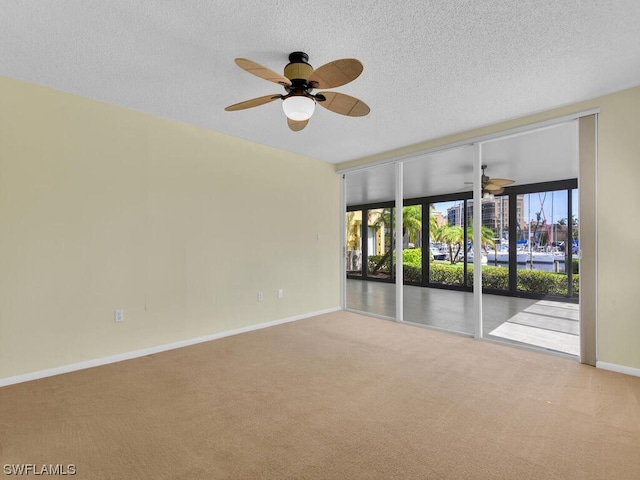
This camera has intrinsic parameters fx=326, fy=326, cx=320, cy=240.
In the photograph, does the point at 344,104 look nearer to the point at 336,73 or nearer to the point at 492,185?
the point at 336,73

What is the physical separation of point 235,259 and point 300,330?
1300 mm

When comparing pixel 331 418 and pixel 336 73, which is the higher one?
pixel 336 73

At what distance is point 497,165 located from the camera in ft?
15.7

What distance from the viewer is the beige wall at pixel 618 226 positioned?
2.96 meters

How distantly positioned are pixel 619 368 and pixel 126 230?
16.3 ft

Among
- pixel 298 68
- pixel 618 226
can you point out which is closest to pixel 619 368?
pixel 618 226

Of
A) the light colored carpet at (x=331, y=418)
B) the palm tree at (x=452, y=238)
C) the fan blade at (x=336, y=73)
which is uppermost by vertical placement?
the fan blade at (x=336, y=73)

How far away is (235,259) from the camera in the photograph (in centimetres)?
432

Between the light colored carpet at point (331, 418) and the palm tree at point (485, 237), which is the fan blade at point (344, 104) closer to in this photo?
the light colored carpet at point (331, 418)

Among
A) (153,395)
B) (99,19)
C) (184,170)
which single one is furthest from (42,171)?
(153,395)

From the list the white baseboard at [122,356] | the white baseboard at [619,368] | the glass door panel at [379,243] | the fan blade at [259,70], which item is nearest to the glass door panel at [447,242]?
the glass door panel at [379,243]

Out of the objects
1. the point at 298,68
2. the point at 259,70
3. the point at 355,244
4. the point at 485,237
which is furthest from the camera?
the point at 355,244

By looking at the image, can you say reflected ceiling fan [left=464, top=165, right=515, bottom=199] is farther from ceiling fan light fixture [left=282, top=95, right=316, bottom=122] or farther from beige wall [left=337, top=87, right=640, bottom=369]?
ceiling fan light fixture [left=282, top=95, right=316, bottom=122]

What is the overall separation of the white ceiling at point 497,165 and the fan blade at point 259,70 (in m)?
2.92
